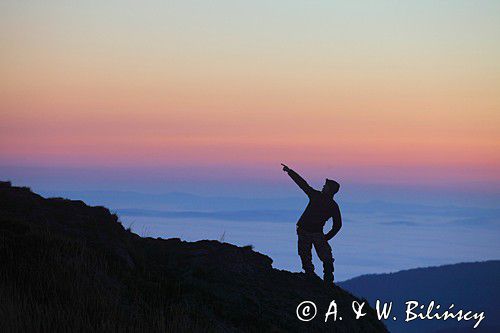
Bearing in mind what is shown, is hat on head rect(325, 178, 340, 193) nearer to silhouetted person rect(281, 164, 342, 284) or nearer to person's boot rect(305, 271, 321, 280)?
silhouetted person rect(281, 164, 342, 284)

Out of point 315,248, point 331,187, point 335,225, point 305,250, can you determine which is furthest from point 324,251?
point 331,187

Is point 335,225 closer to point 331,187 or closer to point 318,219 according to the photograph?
point 318,219

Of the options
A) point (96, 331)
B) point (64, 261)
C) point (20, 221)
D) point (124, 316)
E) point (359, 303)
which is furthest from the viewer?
point (359, 303)

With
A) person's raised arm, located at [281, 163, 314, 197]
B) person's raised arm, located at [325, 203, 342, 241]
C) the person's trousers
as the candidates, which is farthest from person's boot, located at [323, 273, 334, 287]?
person's raised arm, located at [281, 163, 314, 197]

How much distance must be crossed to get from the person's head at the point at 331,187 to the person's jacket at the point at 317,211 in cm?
11

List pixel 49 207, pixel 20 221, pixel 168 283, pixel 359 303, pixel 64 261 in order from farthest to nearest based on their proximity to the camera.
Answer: pixel 359 303 → pixel 49 207 → pixel 20 221 → pixel 168 283 → pixel 64 261

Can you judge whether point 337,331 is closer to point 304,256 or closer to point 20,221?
point 304,256

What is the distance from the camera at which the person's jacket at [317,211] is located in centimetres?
1905

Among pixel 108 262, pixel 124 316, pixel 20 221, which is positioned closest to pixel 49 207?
pixel 20 221

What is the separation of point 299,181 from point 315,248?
1.67 m

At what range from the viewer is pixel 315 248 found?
63.4 feet

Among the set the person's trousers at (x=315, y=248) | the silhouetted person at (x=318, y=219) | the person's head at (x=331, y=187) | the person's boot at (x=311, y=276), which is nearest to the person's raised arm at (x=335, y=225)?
the silhouetted person at (x=318, y=219)

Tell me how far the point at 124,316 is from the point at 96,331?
1.06m

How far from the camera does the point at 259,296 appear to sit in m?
16.9
